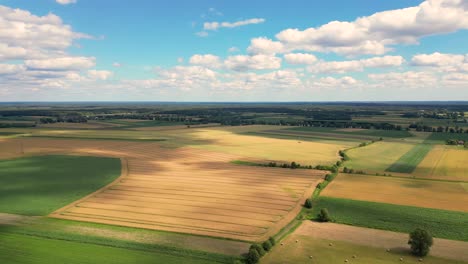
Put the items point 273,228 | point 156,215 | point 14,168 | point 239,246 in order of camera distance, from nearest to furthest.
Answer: point 239,246, point 273,228, point 156,215, point 14,168

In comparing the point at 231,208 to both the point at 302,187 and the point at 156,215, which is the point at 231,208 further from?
the point at 302,187

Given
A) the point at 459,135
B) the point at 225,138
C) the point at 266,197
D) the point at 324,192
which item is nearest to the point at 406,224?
the point at 324,192

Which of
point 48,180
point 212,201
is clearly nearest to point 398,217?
point 212,201

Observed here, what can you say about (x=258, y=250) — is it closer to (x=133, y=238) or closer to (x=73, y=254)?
(x=133, y=238)

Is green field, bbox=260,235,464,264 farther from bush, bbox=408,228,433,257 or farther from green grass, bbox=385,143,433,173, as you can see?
green grass, bbox=385,143,433,173

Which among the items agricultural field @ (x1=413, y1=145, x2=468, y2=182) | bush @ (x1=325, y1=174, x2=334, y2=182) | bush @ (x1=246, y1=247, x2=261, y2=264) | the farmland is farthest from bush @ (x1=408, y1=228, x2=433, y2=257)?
agricultural field @ (x1=413, y1=145, x2=468, y2=182)
